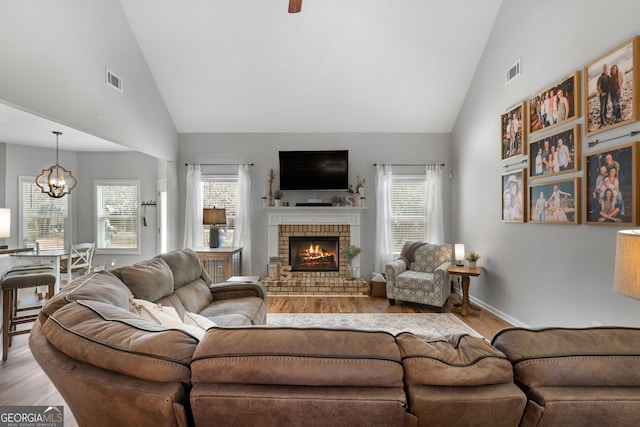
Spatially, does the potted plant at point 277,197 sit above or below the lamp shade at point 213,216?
above

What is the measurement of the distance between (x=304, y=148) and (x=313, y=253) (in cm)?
190

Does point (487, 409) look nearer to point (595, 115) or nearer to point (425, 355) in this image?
point (425, 355)

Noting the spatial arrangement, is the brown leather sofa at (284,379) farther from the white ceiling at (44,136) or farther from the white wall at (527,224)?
the white ceiling at (44,136)

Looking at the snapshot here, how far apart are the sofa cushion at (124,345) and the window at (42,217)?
6.53 metres

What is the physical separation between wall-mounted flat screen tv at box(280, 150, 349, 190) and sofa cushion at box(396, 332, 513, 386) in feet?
15.6

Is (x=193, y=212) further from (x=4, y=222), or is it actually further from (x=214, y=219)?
(x=4, y=222)

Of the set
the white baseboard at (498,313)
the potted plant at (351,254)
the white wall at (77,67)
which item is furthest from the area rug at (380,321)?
the white wall at (77,67)

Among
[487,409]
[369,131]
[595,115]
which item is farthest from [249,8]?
[487,409]

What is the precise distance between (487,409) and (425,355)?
0.21 metres

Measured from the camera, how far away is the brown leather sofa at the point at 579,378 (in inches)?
36.3

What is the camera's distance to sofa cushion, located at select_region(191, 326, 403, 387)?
37.4 inches

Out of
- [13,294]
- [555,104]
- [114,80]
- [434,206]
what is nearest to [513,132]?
[555,104]

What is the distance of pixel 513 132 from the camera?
3.95m

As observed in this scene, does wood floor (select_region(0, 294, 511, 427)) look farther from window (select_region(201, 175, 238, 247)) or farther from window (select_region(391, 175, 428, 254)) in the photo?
window (select_region(201, 175, 238, 247))
